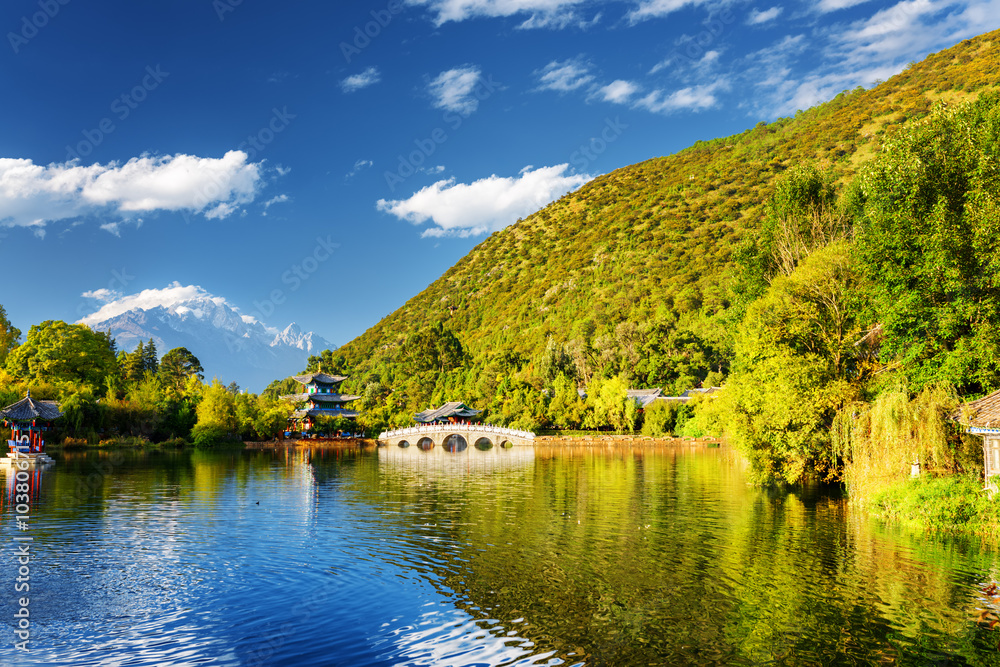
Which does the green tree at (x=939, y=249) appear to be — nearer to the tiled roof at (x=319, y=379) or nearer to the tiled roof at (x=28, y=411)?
the tiled roof at (x=28, y=411)

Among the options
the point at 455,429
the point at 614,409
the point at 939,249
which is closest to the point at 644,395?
the point at 614,409

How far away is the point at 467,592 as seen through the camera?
16734 mm

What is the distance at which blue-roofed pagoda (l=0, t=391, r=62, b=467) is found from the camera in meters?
48.8

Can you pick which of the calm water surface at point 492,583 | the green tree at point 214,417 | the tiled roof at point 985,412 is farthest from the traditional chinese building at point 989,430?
the green tree at point 214,417

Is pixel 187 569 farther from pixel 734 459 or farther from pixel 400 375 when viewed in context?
pixel 400 375

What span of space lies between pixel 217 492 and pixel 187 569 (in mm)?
19795

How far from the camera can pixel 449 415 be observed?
99500 mm

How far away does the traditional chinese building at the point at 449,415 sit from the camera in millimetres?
99312

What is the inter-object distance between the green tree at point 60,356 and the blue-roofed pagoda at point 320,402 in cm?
2859

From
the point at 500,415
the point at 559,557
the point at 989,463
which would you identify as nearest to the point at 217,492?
the point at 559,557

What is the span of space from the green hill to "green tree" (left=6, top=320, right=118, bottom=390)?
42.0 meters

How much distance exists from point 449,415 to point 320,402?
22.9 m

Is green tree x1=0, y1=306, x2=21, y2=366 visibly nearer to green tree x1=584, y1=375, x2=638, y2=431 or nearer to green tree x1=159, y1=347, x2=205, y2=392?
green tree x1=159, y1=347, x2=205, y2=392

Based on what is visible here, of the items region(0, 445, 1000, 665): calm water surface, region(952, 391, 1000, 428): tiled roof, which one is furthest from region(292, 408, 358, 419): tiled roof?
region(952, 391, 1000, 428): tiled roof
